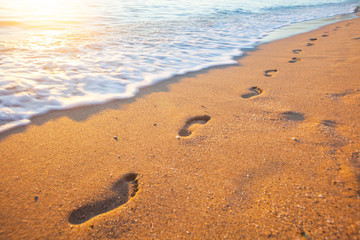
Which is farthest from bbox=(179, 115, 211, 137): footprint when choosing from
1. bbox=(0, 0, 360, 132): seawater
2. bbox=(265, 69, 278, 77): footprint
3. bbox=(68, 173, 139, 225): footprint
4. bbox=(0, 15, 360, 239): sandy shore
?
bbox=(265, 69, 278, 77): footprint

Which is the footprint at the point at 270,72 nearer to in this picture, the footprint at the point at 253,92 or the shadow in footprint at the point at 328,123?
the footprint at the point at 253,92

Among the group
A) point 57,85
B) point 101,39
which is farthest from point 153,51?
point 57,85

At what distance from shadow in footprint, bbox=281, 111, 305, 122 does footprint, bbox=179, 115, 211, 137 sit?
0.70m

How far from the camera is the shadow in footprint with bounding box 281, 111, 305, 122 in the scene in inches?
74.7

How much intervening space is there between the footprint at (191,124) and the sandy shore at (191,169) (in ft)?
0.03

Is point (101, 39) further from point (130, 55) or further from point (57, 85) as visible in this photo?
A: point (57, 85)

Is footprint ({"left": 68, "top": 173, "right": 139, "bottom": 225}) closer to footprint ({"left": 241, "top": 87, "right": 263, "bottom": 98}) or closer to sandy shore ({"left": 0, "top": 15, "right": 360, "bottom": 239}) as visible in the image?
sandy shore ({"left": 0, "top": 15, "right": 360, "bottom": 239})

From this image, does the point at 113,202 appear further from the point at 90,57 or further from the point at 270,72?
the point at 90,57

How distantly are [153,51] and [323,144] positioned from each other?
3.64 meters

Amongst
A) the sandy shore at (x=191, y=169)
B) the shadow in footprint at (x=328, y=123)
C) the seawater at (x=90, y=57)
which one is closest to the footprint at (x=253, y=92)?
the sandy shore at (x=191, y=169)

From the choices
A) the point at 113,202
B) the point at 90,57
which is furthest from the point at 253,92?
the point at 90,57

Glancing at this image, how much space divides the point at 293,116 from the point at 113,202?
5.60 ft

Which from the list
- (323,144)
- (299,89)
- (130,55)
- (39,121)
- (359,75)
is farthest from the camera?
(130,55)

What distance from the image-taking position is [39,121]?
6.35 ft
